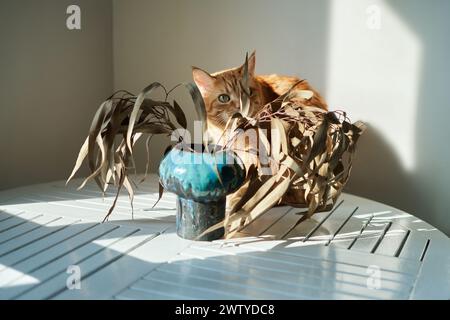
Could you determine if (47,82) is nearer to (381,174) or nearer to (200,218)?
(200,218)

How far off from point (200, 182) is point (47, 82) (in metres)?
0.87

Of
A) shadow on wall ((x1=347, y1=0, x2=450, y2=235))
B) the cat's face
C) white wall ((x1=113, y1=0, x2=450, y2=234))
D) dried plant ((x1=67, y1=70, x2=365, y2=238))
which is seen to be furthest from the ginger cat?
A: shadow on wall ((x1=347, y1=0, x2=450, y2=235))

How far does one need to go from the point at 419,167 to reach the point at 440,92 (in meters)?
0.24

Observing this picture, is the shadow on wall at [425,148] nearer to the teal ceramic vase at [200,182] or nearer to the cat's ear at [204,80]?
the cat's ear at [204,80]

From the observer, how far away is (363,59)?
1.53 meters

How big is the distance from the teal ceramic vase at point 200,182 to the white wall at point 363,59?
724mm

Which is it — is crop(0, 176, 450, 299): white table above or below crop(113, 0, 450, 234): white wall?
below

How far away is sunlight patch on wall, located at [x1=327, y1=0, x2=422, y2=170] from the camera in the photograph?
4.83 feet

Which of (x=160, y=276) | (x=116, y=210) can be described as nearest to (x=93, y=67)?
(x=116, y=210)

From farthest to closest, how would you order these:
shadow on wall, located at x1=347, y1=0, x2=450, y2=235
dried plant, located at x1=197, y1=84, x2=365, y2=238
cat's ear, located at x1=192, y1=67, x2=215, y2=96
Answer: shadow on wall, located at x1=347, y1=0, x2=450, y2=235, cat's ear, located at x1=192, y1=67, x2=215, y2=96, dried plant, located at x1=197, y1=84, x2=365, y2=238

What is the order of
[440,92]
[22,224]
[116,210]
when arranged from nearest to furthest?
[22,224]
[116,210]
[440,92]

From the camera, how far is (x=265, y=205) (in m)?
0.94

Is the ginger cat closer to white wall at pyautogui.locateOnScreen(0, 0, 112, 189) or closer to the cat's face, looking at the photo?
the cat's face
